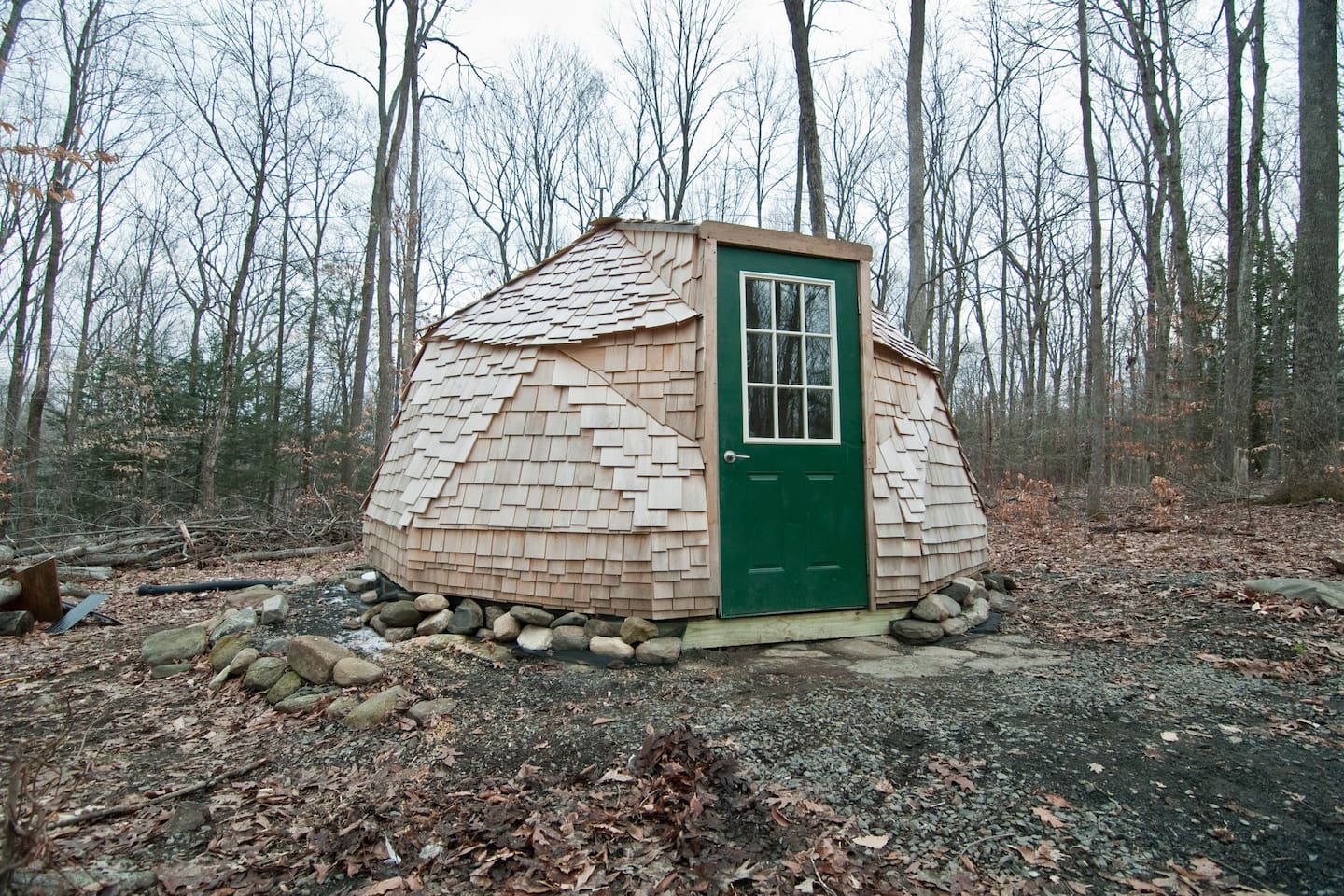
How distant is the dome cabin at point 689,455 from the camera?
4238 millimetres

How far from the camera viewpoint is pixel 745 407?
4.44 metres

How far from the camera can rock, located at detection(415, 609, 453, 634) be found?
4.48m

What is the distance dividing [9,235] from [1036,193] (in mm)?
23506

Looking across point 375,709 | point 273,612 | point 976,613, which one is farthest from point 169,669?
point 976,613

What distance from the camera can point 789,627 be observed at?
4445 mm

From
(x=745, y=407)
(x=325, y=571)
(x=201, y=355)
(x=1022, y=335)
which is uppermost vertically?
(x=1022, y=335)

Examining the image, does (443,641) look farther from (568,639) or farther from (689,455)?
(689,455)

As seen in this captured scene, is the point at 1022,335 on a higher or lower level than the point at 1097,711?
higher

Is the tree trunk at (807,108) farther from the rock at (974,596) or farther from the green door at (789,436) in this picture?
the rock at (974,596)

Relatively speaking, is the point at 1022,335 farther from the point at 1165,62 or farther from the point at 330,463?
the point at 330,463

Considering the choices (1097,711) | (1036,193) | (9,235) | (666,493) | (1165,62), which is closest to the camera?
(1097,711)

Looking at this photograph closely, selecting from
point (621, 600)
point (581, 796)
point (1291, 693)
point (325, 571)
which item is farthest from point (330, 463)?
point (1291, 693)

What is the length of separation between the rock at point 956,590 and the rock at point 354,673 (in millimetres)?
4054

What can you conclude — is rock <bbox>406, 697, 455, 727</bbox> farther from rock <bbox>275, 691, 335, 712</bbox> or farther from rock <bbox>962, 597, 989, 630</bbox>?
rock <bbox>962, 597, 989, 630</bbox>
